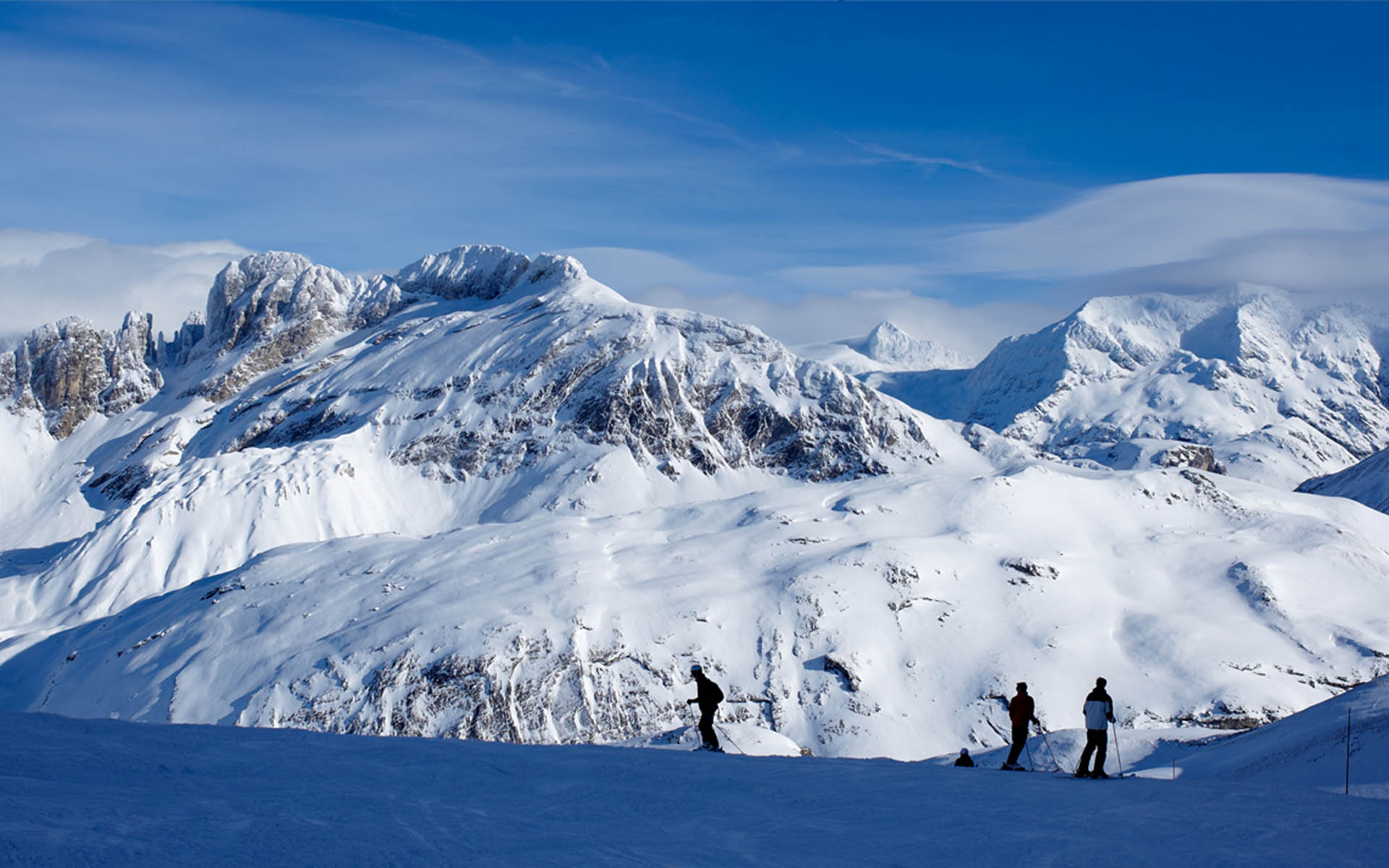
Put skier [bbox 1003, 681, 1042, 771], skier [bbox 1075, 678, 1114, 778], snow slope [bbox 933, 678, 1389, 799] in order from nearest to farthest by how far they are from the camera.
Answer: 1. skier [bbox 1075, 678, 1114, 778]
2. skier [bbox 1003, 681, 1042, 771]
3. snow slope [bbox 933, 678, 1389, 799]

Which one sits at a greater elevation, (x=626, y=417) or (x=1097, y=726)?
(x=626, y=417)

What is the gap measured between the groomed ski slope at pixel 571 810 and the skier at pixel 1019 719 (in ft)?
8.70

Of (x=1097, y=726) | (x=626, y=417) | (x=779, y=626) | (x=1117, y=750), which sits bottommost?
(x=1117, y=750)

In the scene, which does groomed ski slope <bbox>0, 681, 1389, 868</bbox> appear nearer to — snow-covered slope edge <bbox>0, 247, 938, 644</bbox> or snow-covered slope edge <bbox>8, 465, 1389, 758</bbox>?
snow-covered slope edge <bbox>8, 465, 1389, 758</bbox>

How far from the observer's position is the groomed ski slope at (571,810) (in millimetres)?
12156

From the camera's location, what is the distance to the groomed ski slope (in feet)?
39.9

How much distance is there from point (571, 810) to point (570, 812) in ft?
0.34

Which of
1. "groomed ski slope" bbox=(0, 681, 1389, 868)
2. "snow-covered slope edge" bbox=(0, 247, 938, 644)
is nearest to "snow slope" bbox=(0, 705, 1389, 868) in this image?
"groomed ski slope" bbox=(0, 681, 1389, 868)

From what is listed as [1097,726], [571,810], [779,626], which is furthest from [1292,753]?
[779,626]

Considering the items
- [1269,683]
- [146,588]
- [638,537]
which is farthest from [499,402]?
[1269,683]

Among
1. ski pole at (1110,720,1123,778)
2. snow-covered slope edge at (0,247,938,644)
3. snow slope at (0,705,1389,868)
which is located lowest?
ski pole at (1110,720,1123,778)

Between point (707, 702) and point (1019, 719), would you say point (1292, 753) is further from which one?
point (707, 702)

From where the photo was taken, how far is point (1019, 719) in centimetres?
2362

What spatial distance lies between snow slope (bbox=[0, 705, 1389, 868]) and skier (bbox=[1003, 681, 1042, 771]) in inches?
136
